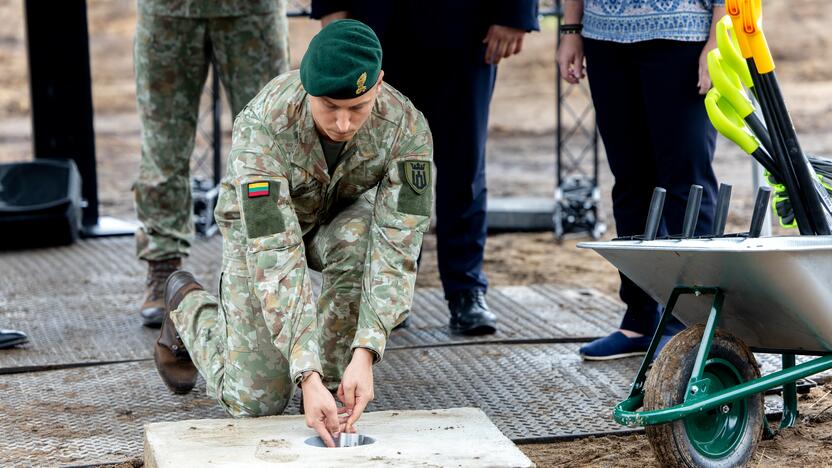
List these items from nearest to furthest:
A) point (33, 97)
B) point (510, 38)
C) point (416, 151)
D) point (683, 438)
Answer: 1. point (683, 438)
2. point (416, 151)
3. point (510, 38)
4. point (33, 97)

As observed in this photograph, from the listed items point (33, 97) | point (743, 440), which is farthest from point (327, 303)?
point (33, 97)

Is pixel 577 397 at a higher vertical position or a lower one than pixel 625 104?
lower

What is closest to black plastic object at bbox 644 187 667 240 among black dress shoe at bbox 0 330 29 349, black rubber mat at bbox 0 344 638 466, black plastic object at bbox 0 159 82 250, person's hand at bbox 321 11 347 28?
black rubber mat at bbox 0 344 638 466

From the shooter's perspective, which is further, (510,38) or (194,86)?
(194,86)

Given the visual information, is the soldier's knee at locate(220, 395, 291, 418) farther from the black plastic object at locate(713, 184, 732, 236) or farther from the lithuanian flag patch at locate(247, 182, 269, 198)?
A: the black plastic object at locate(713, 184, 732, 236)

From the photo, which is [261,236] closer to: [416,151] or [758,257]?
[416,151]

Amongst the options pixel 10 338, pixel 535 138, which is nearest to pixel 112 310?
pixel 10 338

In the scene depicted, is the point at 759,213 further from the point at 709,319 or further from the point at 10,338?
the point at 10,338

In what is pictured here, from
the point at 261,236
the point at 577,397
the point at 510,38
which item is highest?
the point at 510,38

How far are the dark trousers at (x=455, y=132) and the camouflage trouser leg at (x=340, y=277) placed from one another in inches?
33.1

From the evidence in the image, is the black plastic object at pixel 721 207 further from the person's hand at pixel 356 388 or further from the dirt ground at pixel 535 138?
the person's hand at pixel 356 388

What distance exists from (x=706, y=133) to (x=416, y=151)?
3.10 ft

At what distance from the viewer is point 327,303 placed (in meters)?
2.89

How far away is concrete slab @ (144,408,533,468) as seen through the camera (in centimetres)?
230
